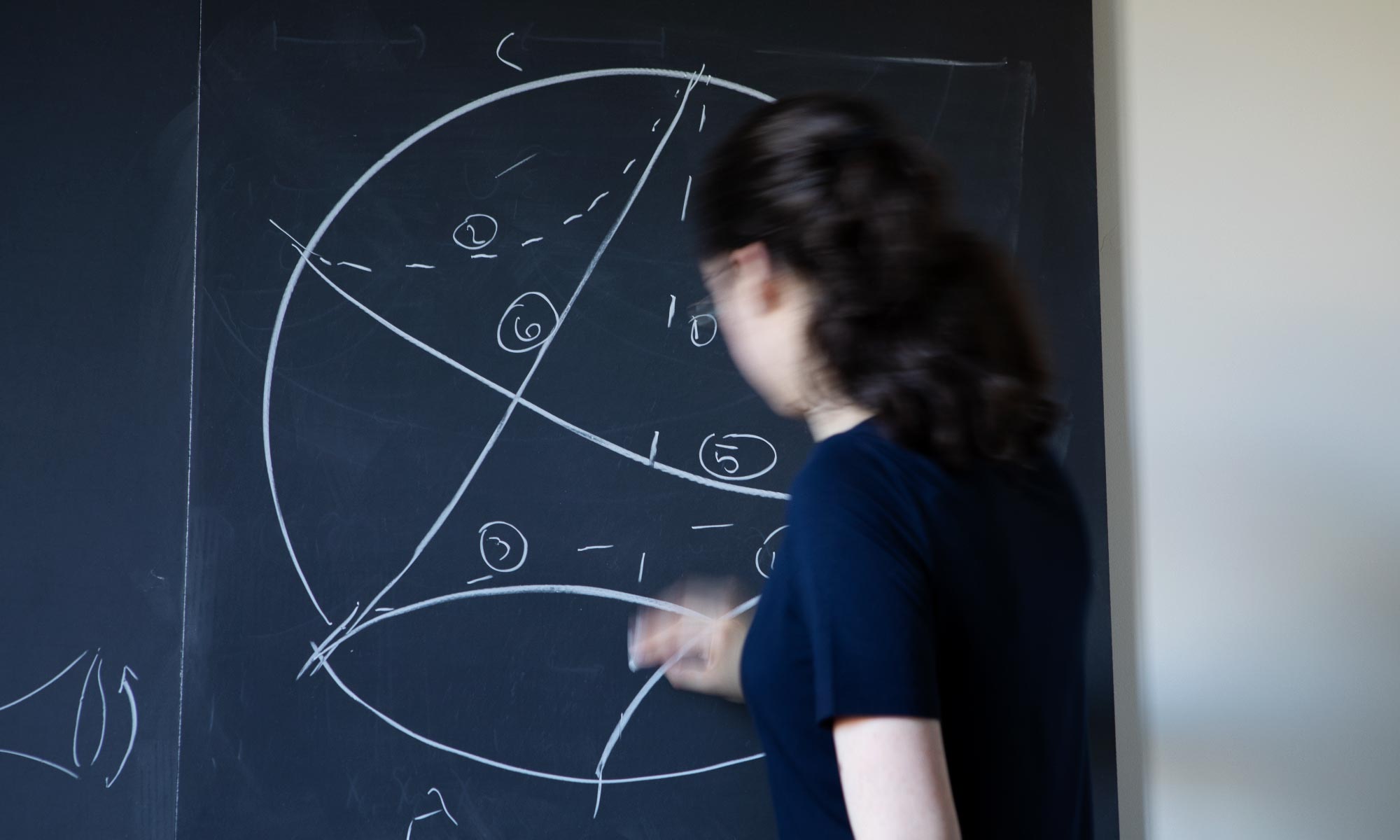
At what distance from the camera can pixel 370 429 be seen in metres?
1.33

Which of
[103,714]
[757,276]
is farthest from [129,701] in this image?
[757,276]

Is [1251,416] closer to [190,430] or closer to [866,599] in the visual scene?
[866,599]

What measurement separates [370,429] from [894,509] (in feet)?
2.96

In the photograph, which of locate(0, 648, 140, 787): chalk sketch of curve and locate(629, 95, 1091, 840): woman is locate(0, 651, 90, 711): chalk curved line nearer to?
locate(0, 648, 140, 787): chalk sketch of curve

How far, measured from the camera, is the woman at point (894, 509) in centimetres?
58

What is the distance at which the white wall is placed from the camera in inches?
57.0

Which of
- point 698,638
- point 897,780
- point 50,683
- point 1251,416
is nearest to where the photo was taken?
point 897,780

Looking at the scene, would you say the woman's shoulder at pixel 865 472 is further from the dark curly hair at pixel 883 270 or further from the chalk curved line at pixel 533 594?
the chalk curved line at pixel 533 594

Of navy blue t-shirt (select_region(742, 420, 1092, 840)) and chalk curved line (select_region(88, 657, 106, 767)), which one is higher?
navy blue t-shirt (select_region(742, 420, 1092, 840))

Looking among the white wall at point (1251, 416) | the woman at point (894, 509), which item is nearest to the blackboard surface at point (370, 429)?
the white wall at point (1251, 416)

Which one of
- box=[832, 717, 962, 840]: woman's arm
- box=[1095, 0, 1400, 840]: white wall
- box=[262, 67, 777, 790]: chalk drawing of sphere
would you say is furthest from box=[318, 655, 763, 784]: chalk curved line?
box=[832, 717, 962, 840]: woman's arm

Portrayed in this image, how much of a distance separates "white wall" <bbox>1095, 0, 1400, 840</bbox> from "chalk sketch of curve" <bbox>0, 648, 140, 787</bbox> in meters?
1.30

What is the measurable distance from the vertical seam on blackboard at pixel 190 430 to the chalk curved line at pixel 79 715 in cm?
11

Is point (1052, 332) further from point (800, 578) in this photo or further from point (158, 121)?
point (158, 121)
